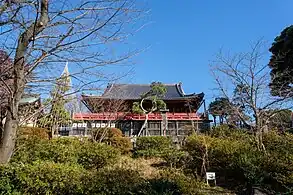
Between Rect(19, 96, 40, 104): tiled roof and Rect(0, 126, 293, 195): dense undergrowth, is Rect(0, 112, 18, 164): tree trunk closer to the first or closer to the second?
Rect(0, 126, 293, 195): dense undergrowth

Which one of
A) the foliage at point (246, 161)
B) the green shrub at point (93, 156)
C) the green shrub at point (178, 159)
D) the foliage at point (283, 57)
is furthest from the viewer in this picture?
the foliage at point (283, 57)

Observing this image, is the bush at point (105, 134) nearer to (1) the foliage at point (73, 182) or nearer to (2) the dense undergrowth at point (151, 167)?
(2) the dense undergrowth at point (151, 167)

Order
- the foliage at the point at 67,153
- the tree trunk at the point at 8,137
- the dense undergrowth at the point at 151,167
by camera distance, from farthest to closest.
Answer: the foliage at the point at 67,153 → the dense undergrowth at the point at 151,167 → the tree trunk at the point at 8,137

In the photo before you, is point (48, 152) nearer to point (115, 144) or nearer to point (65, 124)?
point (115, 144)

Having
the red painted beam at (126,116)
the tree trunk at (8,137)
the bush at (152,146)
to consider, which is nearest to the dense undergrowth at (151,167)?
the bush at (152,146)

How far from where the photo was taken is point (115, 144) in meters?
12.7

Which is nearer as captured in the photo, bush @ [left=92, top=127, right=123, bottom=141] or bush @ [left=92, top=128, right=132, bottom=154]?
bush @ [left=92, top=128, right=132, bottom=154]

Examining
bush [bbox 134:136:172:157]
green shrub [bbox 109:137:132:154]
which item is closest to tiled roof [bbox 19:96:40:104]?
green shrub [bbox 109:137:132:154]

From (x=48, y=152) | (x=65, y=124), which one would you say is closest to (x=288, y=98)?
(x=48, y=152)

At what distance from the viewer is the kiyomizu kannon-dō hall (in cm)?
1767

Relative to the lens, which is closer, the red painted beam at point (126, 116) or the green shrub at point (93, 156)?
the green shrub at point (93, 156)

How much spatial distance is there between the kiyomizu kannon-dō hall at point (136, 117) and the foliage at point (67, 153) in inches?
258

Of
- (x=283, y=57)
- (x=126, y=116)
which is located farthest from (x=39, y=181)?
(x=126, y=116)

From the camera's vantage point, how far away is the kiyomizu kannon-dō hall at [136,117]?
1767cm
